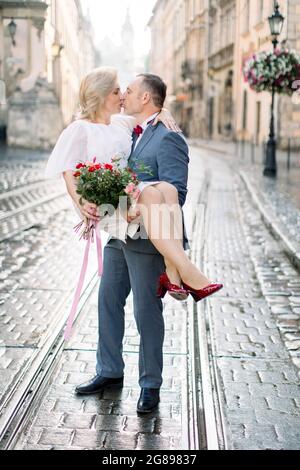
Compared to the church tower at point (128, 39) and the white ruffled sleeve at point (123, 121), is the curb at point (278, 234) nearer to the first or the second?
the white ruffled sleeve at point (123, 121)

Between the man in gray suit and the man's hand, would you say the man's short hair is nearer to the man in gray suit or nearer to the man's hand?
the man in gray suit

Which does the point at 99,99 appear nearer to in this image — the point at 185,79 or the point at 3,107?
the point at 3,107

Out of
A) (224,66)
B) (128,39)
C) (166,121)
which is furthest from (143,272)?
(128,39)

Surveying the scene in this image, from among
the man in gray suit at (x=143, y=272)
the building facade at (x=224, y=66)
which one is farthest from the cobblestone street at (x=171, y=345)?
the building facade at (x=224, y=66)

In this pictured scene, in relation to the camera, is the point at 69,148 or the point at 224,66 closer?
the point at 69,148

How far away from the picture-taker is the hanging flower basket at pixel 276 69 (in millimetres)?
20344

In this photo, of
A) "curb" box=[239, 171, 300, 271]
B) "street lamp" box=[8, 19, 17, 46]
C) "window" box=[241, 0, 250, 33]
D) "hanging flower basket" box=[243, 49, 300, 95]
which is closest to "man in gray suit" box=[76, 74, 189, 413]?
"curb" box=[239, 171, 300, 271]

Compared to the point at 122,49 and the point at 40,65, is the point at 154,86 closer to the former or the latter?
the point at 40,65

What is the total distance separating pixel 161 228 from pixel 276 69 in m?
17.5

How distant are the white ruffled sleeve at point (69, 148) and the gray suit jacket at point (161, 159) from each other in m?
0.29

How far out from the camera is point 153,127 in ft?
13.0

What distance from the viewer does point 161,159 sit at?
385 cm

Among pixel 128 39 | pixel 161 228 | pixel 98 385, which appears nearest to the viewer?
pixel 161 228

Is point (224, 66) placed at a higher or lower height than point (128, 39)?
lower
